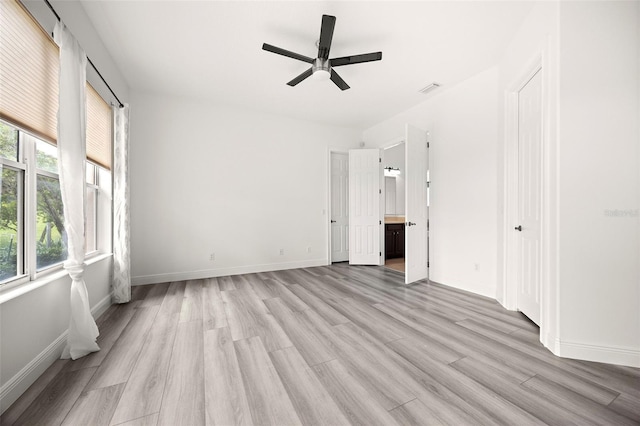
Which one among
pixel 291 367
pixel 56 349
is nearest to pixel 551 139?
pixel 291 367

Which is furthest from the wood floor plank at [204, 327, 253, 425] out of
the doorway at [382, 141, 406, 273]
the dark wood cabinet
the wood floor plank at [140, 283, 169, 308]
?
the dark wood cabinet

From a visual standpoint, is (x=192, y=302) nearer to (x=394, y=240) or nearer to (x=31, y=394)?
(x=31, y=394)

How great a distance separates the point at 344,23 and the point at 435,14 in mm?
852

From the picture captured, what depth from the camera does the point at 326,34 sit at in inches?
87.5

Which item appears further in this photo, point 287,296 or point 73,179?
point 287,296

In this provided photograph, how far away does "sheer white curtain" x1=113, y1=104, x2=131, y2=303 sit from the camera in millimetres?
3061

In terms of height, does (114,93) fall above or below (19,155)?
above

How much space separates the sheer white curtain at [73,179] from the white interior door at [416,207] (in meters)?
3.67

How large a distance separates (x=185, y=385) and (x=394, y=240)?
513 centimetres

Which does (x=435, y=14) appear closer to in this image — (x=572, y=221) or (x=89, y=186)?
(x=572, y=221)

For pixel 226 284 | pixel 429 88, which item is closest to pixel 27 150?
pixel 226 284

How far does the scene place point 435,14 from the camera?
235 cm

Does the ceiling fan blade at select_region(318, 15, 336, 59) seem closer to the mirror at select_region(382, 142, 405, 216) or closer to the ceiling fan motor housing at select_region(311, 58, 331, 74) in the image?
the ceiling fan motor housing at select_region(311, 58, 331, 74)

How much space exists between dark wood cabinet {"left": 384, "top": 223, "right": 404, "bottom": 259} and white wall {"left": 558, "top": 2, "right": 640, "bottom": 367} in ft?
12.7
